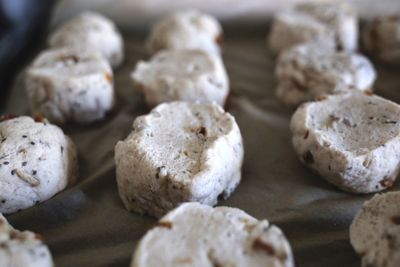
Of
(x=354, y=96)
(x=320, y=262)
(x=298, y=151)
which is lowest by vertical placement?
(x=320, y=262)

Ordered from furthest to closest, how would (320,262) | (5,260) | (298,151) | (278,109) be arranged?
(278,109), (298,151), (320,262), (5,260)

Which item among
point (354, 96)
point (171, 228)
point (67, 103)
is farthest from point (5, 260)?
point (354, 96)

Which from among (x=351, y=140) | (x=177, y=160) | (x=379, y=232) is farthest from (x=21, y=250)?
(x=351, y=140)

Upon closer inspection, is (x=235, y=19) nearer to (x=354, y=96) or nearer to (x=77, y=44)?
(x=77, y=44)

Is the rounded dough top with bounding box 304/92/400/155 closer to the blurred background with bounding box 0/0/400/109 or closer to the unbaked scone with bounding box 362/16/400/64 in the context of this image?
the unbaked scone with bounding box 362/16/400/64

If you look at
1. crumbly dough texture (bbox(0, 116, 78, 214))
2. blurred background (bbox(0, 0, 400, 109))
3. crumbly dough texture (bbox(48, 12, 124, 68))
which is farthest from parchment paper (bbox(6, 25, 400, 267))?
blurred background (bbox(0, 0, 400, 109))

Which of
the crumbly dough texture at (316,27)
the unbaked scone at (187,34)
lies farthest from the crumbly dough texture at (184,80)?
the crumbly dough texture at (316,27)

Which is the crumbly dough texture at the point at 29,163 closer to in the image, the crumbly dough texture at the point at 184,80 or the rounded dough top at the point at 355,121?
the crumbly dough texture at the point at 184,80
